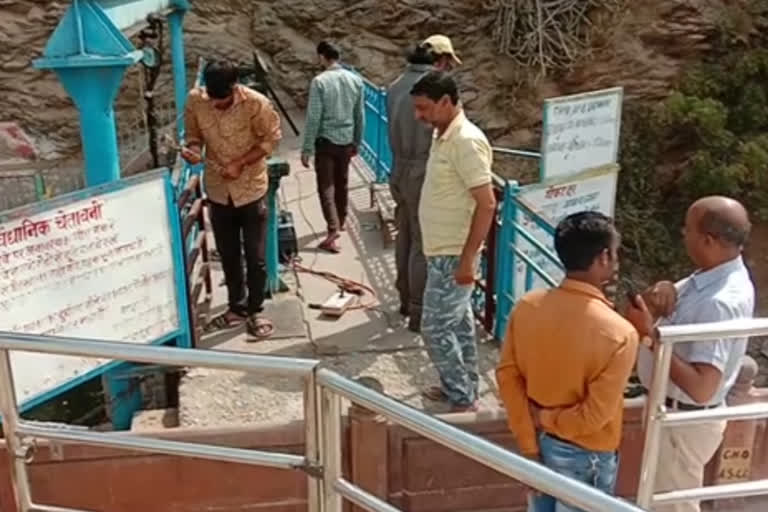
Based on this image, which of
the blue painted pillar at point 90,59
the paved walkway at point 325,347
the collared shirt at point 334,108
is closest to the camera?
the blue painted pillar at point 90,59

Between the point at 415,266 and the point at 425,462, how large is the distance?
1.64m

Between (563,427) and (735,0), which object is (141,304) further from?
(735,0)

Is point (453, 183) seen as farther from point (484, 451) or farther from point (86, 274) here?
point (484, 451)

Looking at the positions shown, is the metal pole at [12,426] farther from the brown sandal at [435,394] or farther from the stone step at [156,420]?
the brown sandal at [435,394]

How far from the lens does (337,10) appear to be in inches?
578

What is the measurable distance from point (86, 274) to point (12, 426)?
1.67m

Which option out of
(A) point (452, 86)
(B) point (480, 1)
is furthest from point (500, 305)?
(B) point (480, 1)

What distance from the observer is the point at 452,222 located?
12.3ft

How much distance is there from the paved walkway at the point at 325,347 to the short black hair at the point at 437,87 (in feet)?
5.01

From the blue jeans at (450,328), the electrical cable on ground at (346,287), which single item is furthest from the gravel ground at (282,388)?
the electrical cable on ground at (346,287)

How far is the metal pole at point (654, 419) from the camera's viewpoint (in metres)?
2.57

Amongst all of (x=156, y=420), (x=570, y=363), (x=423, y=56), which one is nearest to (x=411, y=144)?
(x=423, y=56)

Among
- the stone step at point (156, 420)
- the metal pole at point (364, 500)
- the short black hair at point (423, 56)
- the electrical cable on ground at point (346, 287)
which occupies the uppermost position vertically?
the short black hair at point (423, 56)

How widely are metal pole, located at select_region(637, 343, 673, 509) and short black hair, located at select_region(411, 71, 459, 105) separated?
Result: 4.89ft
